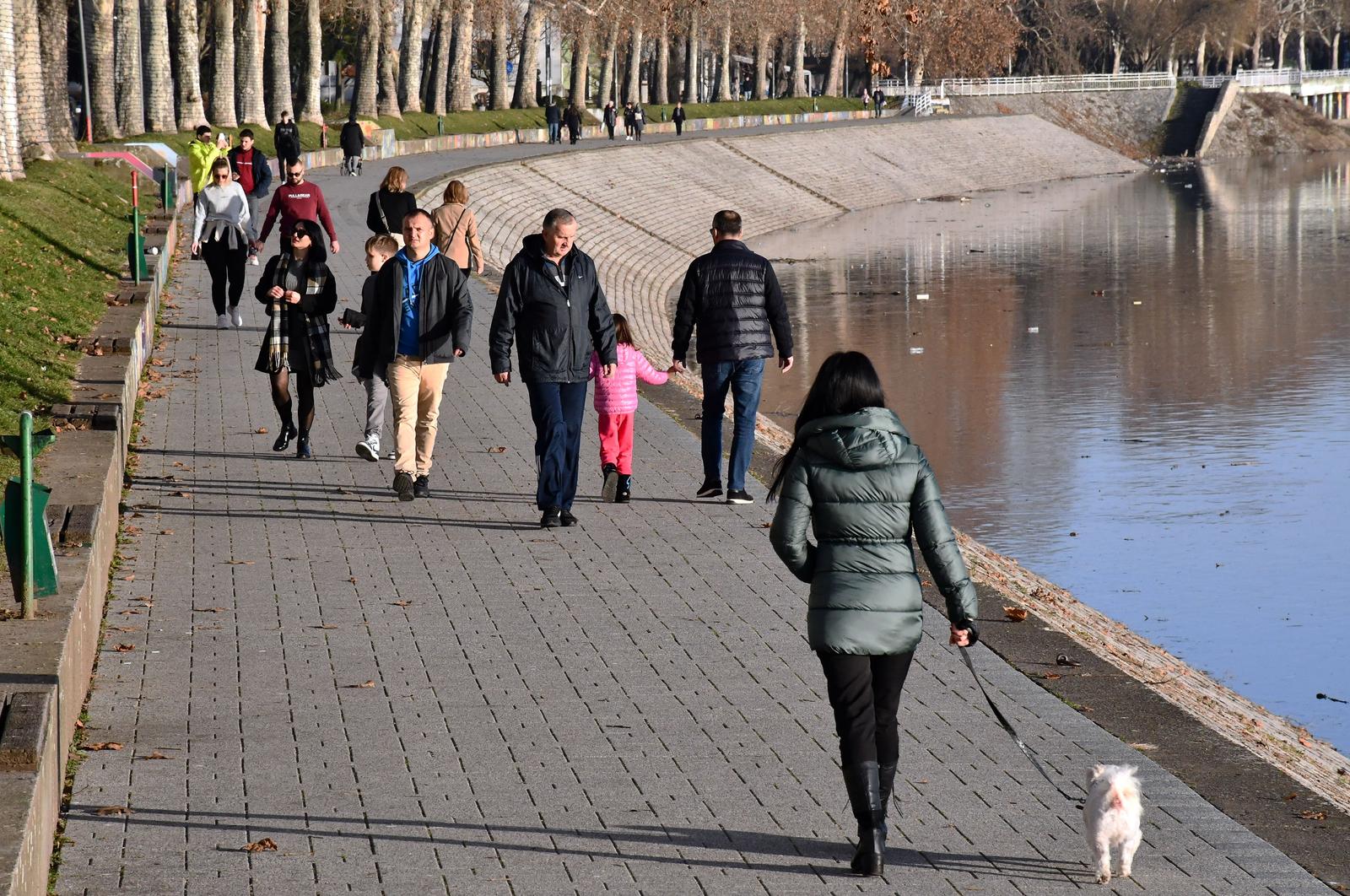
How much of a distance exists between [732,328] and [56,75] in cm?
2430

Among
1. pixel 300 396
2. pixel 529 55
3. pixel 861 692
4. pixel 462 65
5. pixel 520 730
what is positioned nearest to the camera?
pixel 861 692

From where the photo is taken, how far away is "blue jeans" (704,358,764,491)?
37.7ft

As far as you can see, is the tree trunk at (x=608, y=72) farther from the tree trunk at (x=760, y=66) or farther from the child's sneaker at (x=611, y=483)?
the child's sneaker at (x=611, y=483)

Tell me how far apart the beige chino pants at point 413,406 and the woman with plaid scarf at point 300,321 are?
1401 millimetres

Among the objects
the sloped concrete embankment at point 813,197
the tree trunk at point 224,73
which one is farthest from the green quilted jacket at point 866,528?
the tree trunk at point 224,73

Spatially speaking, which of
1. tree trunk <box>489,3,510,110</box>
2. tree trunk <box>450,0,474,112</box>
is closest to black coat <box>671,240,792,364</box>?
tree trunk <box>489,3,510,110</box>

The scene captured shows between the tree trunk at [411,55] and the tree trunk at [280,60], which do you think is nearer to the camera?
the tree trunk at [280,60]

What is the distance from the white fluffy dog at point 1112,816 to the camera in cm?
538

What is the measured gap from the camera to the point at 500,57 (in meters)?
63.0

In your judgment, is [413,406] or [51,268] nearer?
[413,406]

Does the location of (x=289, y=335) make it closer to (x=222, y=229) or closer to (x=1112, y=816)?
(x=222, y=229)

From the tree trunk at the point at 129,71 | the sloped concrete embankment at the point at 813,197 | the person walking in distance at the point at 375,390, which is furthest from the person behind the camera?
the tree trunk at the point at 129,71

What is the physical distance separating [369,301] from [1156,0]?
341 feet

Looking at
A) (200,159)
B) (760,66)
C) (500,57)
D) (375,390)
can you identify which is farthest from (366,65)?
(375,390)
